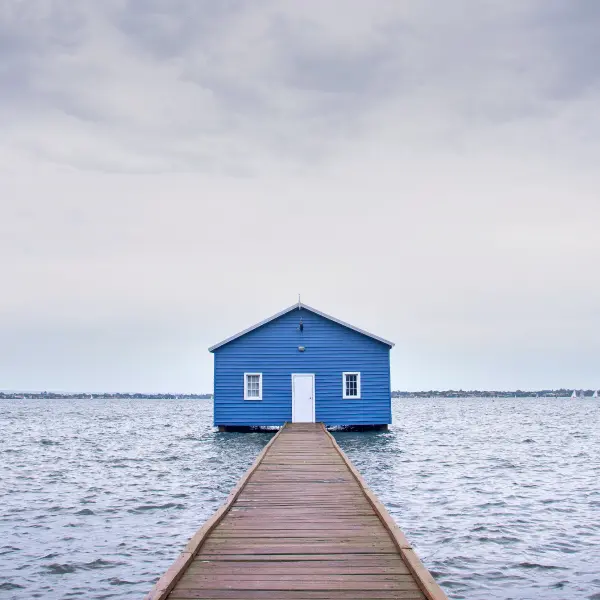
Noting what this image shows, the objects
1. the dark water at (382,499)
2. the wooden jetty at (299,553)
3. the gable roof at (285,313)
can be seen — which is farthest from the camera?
the gable roof at (285,313)

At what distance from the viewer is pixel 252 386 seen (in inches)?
1238

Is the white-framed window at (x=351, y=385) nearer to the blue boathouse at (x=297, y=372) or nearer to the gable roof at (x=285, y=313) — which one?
the blue boathouse at (x=297, y=372)

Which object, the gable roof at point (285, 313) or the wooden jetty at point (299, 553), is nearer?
the wooden jetty at point (299, 553)

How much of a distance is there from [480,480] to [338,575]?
1419 cm

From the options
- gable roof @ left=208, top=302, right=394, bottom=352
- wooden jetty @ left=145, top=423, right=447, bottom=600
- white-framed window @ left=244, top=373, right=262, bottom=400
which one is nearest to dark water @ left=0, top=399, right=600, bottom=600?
wooden jetty @ left=145, top=423, right=447, bottom=600

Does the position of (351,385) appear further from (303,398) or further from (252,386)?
(252,386)

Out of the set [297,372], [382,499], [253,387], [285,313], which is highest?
[285,313]

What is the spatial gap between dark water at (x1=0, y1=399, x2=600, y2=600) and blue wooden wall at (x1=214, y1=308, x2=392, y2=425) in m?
2.51

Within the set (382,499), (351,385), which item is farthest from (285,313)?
(382,499)

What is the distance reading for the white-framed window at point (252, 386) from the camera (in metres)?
31.2

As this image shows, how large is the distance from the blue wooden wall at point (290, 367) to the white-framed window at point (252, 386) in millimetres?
192

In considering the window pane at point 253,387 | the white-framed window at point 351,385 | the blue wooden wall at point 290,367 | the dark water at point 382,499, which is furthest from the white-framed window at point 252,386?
the white-framed window at point 351,385

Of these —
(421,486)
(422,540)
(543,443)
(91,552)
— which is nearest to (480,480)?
(421,486)

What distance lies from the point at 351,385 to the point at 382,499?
1562 cm
